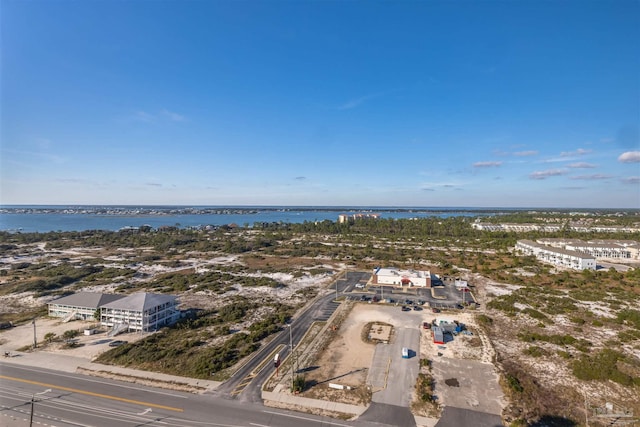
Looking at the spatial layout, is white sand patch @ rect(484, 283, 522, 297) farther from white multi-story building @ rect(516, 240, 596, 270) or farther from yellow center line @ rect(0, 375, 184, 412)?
yellow center line @ rect(0, 375, 184, 412)

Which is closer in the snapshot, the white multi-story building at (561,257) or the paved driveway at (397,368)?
the paved driveway at (397,368)

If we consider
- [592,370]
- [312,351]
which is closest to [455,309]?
[592,370]

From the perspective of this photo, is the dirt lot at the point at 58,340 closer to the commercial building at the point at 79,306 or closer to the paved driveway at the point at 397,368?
the commercial building at the point at 79,306

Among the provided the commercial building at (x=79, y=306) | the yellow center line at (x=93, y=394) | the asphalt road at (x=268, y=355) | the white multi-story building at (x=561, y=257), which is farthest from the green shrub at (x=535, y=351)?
the white multi-story building at (x=561, y=257)

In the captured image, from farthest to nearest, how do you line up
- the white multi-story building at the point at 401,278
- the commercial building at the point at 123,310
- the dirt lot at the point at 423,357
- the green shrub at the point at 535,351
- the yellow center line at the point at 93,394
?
the white multi-story building at the point at 401,278
the commercial building at the point at 123,310
the green shrub at the point at 535,351
the dirt lot at the point at 423,357
the yellow center line at the point at 93,394

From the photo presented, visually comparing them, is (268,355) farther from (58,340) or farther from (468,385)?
(58,340)

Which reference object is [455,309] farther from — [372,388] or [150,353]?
[150,353]
